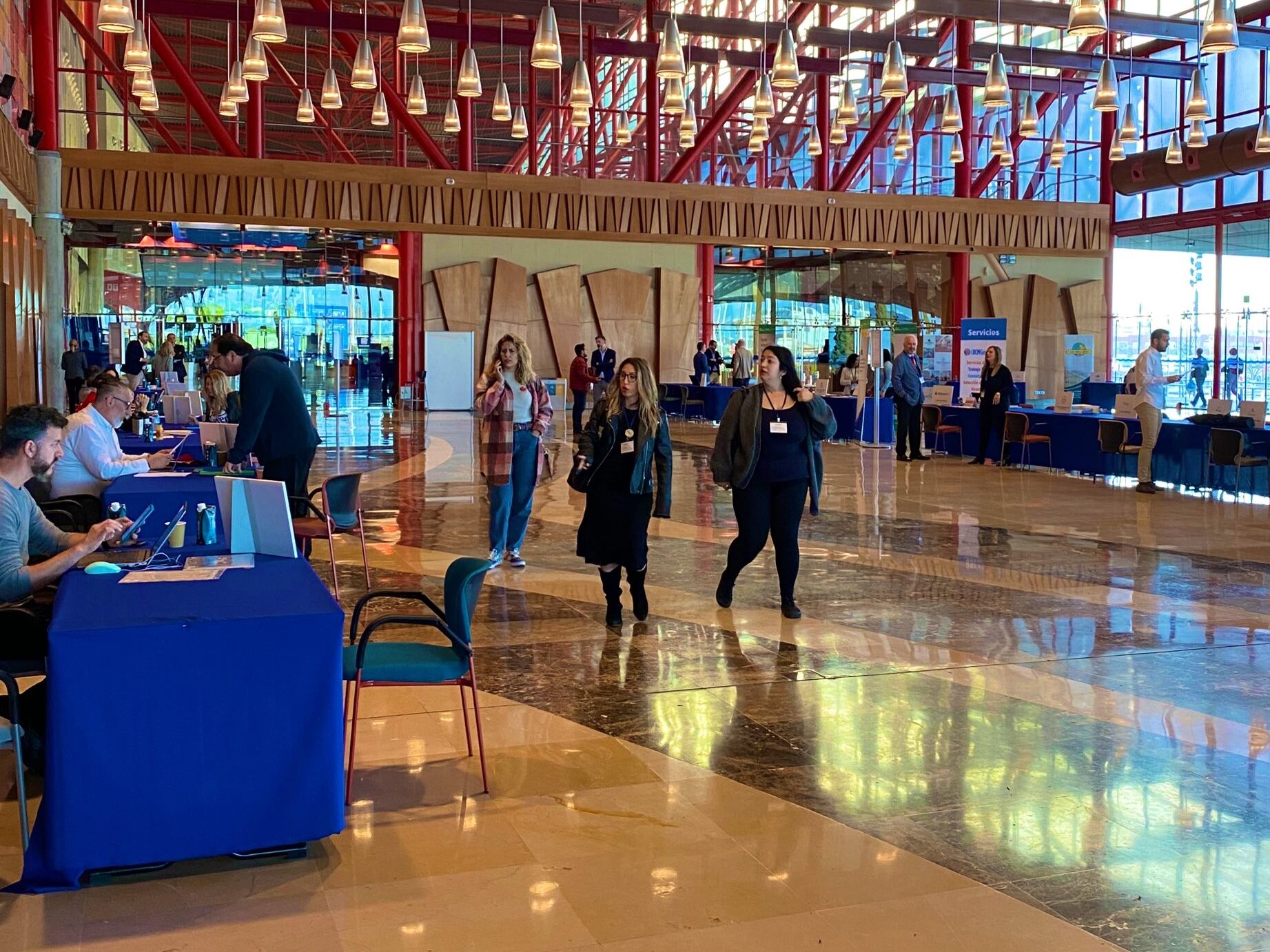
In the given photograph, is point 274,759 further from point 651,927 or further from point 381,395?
point 381,395

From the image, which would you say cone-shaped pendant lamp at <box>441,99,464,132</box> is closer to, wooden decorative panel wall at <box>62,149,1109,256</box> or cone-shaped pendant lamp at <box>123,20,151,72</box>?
wooden decorative panel wall at <box>62,149,1109,256</box>

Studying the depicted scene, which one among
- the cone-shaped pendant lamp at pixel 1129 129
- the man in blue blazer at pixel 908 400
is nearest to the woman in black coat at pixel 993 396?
the man in blue blazer at pixel 908 400

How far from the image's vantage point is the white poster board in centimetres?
2525

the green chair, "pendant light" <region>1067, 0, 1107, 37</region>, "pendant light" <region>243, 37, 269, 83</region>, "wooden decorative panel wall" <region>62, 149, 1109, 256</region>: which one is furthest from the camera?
"wooden decorative panel wall" <region>62, 149, 1109, 256</region>

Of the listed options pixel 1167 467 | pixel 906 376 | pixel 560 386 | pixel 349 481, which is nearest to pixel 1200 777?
pixel 349 481

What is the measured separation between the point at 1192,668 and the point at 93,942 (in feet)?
14.9

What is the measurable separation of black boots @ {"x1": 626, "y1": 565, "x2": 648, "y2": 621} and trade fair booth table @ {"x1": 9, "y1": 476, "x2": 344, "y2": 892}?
3.16 metres

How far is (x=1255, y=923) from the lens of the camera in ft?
10.2

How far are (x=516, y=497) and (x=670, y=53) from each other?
446cm

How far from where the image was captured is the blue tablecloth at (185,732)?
309cm

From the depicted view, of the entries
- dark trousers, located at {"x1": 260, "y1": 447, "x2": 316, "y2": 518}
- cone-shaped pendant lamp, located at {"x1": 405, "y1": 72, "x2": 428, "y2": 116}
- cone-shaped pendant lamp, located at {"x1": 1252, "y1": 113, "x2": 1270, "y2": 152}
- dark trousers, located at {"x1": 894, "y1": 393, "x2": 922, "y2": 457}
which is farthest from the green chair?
cone-shaped pendant lamp, located at {"x1": 1252, "y1": 113, "x2": 1270, "y2": 152}

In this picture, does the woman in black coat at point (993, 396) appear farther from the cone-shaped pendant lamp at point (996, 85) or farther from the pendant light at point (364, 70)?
the pendant light at point (364, 70)

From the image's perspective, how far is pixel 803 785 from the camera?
4070 mm

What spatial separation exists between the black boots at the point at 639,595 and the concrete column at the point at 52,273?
41.8ft
